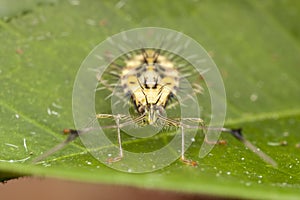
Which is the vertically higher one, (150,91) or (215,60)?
(215,60)

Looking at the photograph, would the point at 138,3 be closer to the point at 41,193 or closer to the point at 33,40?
the point at 33,40

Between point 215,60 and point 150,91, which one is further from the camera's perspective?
point 215,60

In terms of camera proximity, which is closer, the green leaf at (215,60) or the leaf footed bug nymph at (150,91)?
the green leaf at (215,60)

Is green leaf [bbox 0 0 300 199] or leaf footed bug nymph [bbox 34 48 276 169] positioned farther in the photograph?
leaf footed bug nymph [bbox 34 48 276 169]

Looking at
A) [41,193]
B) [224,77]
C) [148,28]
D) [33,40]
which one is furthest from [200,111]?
[41,193]

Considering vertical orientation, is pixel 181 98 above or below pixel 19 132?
above
